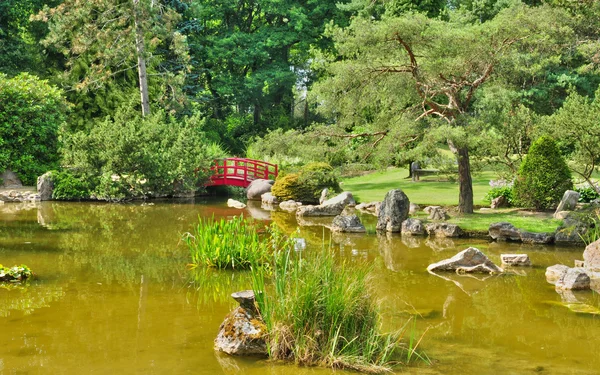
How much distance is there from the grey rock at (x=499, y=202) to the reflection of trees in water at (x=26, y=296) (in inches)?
491

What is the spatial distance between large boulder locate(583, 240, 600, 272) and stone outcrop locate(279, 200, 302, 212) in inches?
440

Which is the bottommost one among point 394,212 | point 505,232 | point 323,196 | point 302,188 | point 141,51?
point 505,232

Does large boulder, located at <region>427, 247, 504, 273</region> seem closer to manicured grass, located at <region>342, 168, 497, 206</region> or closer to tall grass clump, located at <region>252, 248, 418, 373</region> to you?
tall grass clump, located at <region>252, 248, 418, 373</region>

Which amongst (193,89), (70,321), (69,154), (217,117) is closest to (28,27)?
(193,89)

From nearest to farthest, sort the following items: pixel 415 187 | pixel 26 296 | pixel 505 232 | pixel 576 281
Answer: pixel 26 296 → pixel 576 281 → pixel 505 232 → pixel 415 187

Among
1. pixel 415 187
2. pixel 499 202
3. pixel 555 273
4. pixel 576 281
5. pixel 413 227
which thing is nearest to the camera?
pixel 576 281

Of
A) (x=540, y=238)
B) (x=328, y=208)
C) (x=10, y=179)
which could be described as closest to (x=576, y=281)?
(x=540, y=238)

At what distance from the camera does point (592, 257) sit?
12164 millimetres

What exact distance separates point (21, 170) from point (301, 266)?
66.0 feet

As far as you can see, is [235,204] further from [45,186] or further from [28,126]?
[28,126]

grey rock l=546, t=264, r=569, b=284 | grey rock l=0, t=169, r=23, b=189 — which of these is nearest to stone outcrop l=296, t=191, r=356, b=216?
grey rock l=546, t=264, r=569, b=284

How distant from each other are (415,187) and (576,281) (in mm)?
12819

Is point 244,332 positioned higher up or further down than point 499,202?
further down

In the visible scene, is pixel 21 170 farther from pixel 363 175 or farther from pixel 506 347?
pixel 506 347
